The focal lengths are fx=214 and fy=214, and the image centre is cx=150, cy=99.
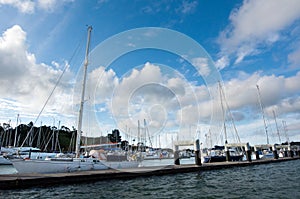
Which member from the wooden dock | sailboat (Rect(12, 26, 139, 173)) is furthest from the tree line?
the wooden dock

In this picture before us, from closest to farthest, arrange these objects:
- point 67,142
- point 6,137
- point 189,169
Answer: point 189,169
point 6,137
point 67,142

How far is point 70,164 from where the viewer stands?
2350 centimetres

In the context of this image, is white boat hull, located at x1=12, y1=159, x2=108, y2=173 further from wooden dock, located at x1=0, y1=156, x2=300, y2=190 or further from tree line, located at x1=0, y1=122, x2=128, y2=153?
tree line, located at x1=0, y1=122, x2=128, y2=153

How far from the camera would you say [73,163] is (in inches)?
934

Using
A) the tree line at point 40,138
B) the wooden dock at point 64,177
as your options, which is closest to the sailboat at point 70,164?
the wooden dock at point 64,177

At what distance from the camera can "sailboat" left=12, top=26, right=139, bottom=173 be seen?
2123cm

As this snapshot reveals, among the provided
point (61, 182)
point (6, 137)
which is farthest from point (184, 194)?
point (6, 137)

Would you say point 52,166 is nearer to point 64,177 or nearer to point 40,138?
point 64,177

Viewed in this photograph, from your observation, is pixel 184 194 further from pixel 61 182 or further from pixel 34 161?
pixel 34 161

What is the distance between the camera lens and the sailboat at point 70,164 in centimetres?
2123

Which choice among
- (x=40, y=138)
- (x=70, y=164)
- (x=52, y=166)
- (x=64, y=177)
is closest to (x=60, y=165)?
(x=52, y=166)

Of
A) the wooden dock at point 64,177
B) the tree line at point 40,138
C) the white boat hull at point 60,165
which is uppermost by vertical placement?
the tree line at point 40,138

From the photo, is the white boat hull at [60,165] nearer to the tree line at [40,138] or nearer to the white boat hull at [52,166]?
the white boat hull at [52,166]

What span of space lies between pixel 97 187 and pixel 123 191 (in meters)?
2.91
